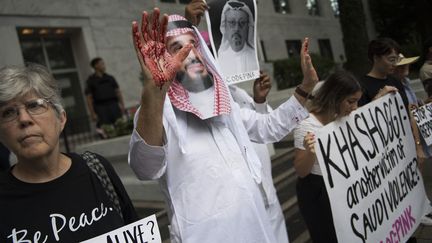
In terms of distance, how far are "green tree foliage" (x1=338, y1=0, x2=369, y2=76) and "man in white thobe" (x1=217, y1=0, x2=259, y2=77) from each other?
7.51 m

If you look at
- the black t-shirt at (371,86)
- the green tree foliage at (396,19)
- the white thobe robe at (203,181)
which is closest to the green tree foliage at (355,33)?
the black t-shirt at (371,86)

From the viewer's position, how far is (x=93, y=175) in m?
1.77

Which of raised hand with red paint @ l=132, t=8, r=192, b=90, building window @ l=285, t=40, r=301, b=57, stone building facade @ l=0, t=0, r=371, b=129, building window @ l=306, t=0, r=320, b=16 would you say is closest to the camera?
raised hand with red paint @ l=132, t=8, r=192, b=90

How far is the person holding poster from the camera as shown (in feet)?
5.57

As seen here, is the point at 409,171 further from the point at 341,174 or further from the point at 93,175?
the point at 93,175

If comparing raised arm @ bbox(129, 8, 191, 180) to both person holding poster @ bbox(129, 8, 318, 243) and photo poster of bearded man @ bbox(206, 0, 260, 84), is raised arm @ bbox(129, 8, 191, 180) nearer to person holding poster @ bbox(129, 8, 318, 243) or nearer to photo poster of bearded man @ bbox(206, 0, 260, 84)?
person holding poster @ bbox(129, 8, 318, 243)

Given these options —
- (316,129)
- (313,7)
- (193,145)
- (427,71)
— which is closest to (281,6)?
(313,7)

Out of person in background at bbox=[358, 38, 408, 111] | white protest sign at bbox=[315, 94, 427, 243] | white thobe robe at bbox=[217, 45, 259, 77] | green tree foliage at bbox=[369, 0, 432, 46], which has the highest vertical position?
green tree foliage at bbox=[369, 0, 432, 46]

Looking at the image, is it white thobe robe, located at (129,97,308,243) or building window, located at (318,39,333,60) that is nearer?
white thobe robe, located at (129,97,308,243)

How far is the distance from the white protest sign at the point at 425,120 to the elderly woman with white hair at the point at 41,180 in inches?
113

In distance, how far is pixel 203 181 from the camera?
1.93 meters

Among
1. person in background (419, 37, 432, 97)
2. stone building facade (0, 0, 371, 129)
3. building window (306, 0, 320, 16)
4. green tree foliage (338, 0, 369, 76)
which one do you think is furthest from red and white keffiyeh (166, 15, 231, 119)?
building window (306, 0, 320, 16)

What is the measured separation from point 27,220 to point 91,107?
6419mm

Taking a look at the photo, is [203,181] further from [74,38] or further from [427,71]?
[74,38]
